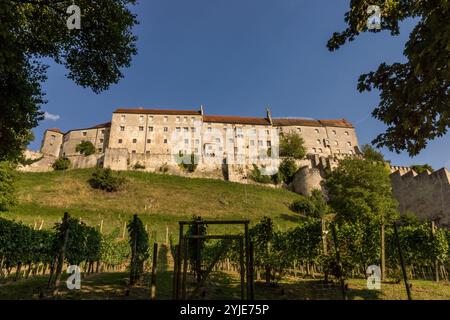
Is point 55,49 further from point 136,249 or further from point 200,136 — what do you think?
point 200,136

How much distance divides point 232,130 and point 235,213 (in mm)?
39497

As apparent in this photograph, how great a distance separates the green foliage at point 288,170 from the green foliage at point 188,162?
65.0ft

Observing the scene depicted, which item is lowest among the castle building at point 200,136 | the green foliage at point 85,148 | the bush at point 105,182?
the bush at point 105,182

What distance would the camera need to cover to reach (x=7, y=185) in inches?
1501

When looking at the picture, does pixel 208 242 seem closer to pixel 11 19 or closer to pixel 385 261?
pixel 385 261

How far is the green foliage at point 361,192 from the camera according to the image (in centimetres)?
3428

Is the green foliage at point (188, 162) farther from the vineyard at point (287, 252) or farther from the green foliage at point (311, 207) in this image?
the vineyard at point (287, 252)

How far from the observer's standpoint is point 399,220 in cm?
3641

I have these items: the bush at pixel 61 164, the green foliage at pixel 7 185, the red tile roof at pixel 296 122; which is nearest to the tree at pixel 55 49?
the green foliage at pixel 7 185

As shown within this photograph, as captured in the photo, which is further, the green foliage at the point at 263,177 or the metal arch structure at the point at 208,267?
the green foliage at the point at 263,177

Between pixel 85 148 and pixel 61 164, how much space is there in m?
10.9

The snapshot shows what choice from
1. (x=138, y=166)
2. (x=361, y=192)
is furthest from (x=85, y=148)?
(x=361, y=192)

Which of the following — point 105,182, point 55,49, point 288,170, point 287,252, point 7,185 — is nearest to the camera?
point 55,49

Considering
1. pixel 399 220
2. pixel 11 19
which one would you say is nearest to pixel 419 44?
pixel 11 19
